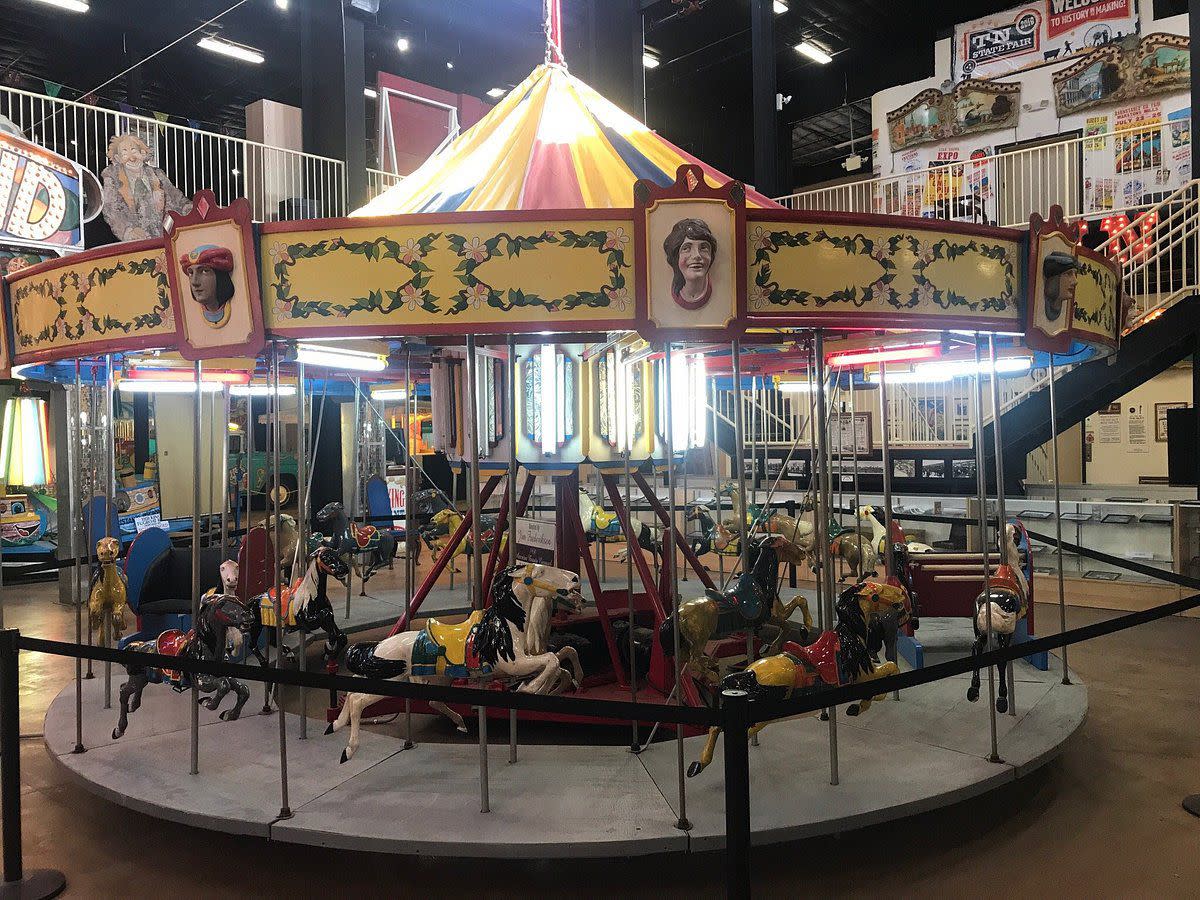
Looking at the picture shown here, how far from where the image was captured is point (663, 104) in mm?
16719

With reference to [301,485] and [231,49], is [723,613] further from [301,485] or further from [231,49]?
[231,49]

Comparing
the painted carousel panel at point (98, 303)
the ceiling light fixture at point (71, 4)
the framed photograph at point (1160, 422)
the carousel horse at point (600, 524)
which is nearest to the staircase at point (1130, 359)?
the framed photograph at point (1160, 422)

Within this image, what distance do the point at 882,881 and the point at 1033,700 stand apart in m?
2.06

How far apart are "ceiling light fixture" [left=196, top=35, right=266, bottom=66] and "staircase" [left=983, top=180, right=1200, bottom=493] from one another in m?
12.7

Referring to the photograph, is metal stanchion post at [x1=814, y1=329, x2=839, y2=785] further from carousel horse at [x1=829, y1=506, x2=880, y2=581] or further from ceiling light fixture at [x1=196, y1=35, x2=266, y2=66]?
ceiling light fixture at [x1=196, y1=35, x2=266, y2=66]

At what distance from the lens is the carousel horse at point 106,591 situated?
5.39 metres

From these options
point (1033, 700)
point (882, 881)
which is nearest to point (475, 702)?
point (882, 881)

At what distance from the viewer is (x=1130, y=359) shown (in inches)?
340

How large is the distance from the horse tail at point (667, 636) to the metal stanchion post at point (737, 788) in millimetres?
1823

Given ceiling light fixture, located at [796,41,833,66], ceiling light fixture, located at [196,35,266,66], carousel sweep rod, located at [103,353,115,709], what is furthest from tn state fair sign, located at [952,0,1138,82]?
carousel sweep rod, located at [103,353,115,709]

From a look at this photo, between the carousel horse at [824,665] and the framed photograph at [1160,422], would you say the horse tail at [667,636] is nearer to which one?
the carousel horse at [824,665]

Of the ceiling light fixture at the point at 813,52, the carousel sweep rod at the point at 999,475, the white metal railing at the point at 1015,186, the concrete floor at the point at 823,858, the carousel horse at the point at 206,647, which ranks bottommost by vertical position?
the concrete floor at the point at 823,858

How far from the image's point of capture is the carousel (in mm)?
3143

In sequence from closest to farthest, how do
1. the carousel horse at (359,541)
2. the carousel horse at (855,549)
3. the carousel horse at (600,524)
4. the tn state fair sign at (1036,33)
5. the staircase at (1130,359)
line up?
the carousel horse at (855,549) → the carousel horse at (359,541) → the staircase at (1130,359) → the carousel horse at (600,524) → the tn state fair sign at (1036,33)
